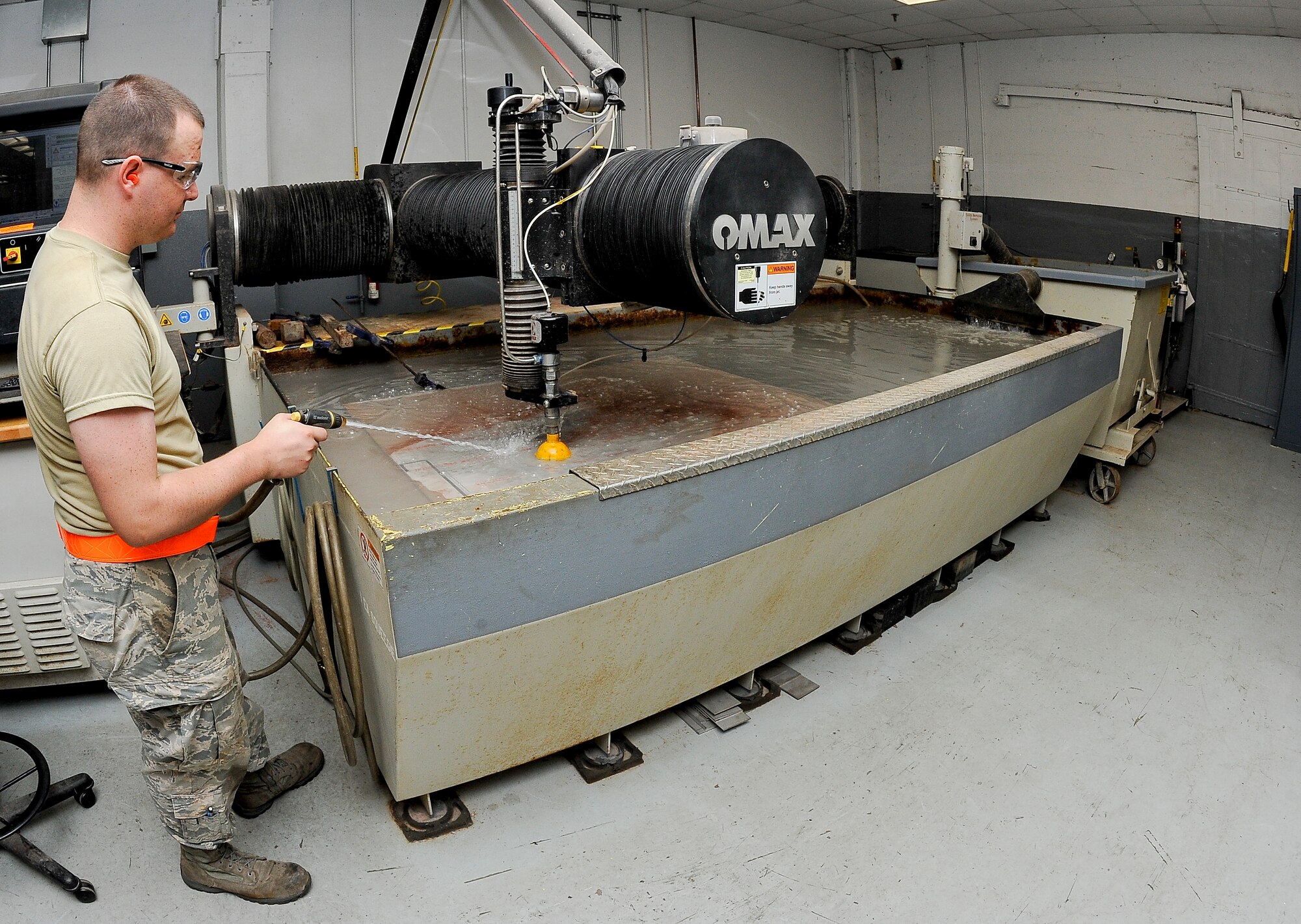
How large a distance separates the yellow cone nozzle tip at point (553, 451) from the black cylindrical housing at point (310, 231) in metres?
1.29

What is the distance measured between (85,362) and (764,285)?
46.5 inches

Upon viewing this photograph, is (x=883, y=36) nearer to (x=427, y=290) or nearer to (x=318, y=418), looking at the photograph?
(x=427, y=290)

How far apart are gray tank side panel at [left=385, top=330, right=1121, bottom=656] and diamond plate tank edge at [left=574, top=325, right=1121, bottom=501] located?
2 cm

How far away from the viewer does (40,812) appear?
1.77 meters

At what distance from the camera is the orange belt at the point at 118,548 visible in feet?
4.50

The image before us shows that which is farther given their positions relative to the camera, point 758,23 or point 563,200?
point 758,23

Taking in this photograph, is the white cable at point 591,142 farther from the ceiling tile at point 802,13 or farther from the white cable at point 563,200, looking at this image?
the ceiling tile at point 802,13

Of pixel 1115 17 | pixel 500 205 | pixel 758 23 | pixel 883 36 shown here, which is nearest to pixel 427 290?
pixel 500 205

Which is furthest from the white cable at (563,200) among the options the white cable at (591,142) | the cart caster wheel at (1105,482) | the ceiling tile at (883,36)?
the ceiling tile at (883,36)

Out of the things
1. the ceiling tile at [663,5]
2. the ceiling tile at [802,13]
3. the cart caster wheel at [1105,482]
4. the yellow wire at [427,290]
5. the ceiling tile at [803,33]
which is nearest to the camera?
the cart caster wheel at [1105,482]

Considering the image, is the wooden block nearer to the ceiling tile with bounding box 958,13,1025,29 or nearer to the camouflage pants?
the camouflage pants

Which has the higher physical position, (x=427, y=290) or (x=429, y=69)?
(x=429, y=69)

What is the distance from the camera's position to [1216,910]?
1.60m

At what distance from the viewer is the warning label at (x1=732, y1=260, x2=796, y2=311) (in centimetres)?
171
